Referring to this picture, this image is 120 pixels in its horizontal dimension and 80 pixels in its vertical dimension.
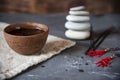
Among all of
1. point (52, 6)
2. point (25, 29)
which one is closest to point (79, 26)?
point (25, 29)

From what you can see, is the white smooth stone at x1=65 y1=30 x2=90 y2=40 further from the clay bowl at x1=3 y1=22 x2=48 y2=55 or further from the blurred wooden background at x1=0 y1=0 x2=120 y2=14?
the blurred wooden background at x1=0 y1=0 x2=120 y2=14

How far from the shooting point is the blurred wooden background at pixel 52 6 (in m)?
A: 1.61

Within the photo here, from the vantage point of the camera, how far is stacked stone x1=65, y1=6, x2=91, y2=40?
0.83 meters

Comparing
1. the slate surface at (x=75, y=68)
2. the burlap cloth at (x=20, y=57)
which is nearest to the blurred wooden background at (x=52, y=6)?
the slate surface at (x=75, y=68)

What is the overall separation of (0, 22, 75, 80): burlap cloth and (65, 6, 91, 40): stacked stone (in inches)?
2.0

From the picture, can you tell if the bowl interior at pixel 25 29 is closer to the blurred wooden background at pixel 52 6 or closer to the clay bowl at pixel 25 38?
the clay bowl at pixel 25 38

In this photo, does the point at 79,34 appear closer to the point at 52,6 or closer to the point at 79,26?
the point at 79,26

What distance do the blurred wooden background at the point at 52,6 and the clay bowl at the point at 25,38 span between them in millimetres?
904

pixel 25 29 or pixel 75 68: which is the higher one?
pixel 25 29

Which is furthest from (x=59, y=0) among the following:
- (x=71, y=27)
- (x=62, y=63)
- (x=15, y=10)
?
(x=62, y=63)

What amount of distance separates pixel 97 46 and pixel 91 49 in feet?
0.12

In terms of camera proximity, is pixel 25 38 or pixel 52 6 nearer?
pixel 25 38

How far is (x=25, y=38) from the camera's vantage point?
0.65m

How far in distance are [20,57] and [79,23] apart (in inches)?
10.9
